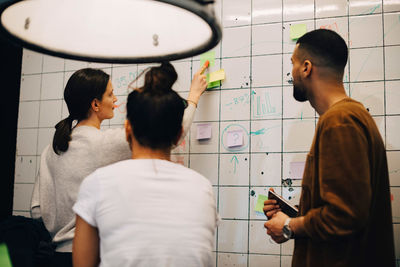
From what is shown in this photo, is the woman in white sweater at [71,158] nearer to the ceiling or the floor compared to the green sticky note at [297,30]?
nearer to the floor

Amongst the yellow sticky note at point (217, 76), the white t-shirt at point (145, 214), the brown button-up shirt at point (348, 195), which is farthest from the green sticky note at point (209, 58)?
the white t-shirt at point (145, 214)

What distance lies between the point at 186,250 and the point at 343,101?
718 mm

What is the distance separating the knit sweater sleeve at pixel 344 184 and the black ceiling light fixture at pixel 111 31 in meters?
0.62

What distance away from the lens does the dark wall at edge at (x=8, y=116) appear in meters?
2.42

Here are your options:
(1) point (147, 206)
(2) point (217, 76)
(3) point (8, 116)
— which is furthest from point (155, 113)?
(3) point (8, 116)

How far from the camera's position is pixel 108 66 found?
2375 mm

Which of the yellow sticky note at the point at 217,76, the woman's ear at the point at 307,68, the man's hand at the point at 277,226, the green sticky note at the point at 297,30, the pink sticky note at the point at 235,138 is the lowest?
the man's hand at the point at 277,226

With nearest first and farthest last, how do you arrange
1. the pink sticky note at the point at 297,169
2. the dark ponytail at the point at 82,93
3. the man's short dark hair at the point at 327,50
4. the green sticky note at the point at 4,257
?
1. the man's short dark hair at the point at 327,50
2. the dark ponytail at the point at 82,93
3. the green sticky note at the point at 4,257
4. the pink sticky note at the point at 297,169

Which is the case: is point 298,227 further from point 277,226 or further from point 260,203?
point 260,203

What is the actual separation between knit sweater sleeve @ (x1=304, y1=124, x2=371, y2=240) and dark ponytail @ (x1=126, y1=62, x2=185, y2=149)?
47 centimetres

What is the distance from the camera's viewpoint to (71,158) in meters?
1.51

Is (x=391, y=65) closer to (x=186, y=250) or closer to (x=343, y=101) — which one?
(x=343, y=101)

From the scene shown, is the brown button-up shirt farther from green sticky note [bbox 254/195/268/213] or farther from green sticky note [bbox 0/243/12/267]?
green sticky note [bbox 0/243/12/267]

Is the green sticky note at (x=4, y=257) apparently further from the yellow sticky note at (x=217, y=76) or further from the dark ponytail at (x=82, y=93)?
the yellow sticky note at (x=217, y=76)
